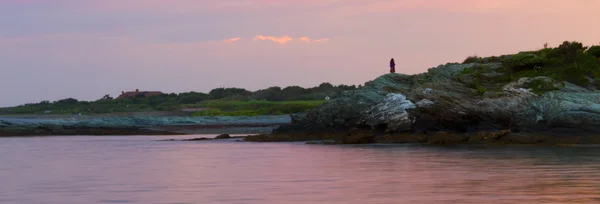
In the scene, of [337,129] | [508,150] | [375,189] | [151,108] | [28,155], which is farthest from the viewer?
[151,108]

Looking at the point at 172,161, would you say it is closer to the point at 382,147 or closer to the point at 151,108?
the point at 382,147

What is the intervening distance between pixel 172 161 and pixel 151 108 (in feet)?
299

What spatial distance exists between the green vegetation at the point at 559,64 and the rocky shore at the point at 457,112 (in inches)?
29.5

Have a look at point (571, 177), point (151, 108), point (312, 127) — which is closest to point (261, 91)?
point (151, 108)

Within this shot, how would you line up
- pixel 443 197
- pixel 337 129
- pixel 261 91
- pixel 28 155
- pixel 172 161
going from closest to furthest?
pixel 443 197 < pixel 172 161 < pixel 28 155 < pixel 337 129 < pixel 261 91

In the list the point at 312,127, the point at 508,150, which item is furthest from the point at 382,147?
the point at 312,127

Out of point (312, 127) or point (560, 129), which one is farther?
point (312, 127)

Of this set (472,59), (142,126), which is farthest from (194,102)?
(472,59)

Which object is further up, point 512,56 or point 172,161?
point 512,56

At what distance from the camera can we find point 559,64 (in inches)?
1902

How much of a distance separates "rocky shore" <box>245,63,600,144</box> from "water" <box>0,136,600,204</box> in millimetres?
4657

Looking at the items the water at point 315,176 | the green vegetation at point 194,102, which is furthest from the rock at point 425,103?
the green vegetation at point 194,102

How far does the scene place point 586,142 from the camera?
3769 centimetres

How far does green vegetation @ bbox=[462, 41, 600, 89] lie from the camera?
152ft
